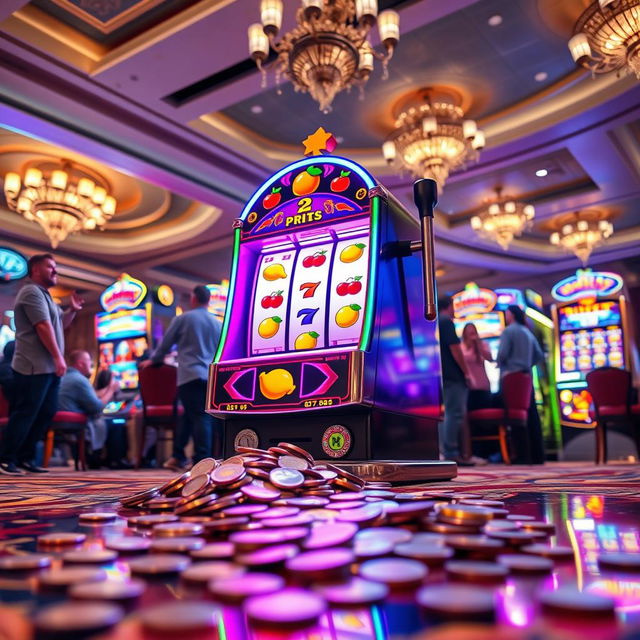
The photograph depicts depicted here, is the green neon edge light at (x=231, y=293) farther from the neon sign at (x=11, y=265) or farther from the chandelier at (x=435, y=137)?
the neon sign at (x=11, y=265)

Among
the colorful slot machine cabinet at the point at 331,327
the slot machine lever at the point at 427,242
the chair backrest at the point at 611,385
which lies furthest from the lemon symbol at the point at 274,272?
the chair backrest at the point at 611,385

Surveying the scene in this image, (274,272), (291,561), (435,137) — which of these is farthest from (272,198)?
(435,137)

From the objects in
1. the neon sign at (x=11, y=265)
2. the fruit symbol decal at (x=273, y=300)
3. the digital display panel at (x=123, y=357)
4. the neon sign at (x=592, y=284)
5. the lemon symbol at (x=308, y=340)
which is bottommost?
the lemon symbol at (x=308, y=340)

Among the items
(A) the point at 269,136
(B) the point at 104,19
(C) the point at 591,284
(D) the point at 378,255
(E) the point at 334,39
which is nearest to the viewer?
(D) the point at 378,255

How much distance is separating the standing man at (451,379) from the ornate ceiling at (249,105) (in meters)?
3.05

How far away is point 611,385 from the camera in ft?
18.7

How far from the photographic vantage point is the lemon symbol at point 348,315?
7.79 ft

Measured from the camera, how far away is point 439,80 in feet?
23.5

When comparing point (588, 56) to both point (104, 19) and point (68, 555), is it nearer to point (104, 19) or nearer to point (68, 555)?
point (104, 19)

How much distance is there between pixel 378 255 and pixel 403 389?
0.60 metres

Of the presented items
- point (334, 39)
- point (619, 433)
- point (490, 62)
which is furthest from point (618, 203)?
point (334, 39)

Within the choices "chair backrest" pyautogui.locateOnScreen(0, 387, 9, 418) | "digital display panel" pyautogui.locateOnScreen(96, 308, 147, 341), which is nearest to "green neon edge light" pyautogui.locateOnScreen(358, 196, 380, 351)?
"chair backrest" pyautogui.locateOnScreen(0, 387, 9, 418)

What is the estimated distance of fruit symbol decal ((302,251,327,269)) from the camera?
101 inches

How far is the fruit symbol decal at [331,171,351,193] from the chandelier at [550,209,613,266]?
348 inches
